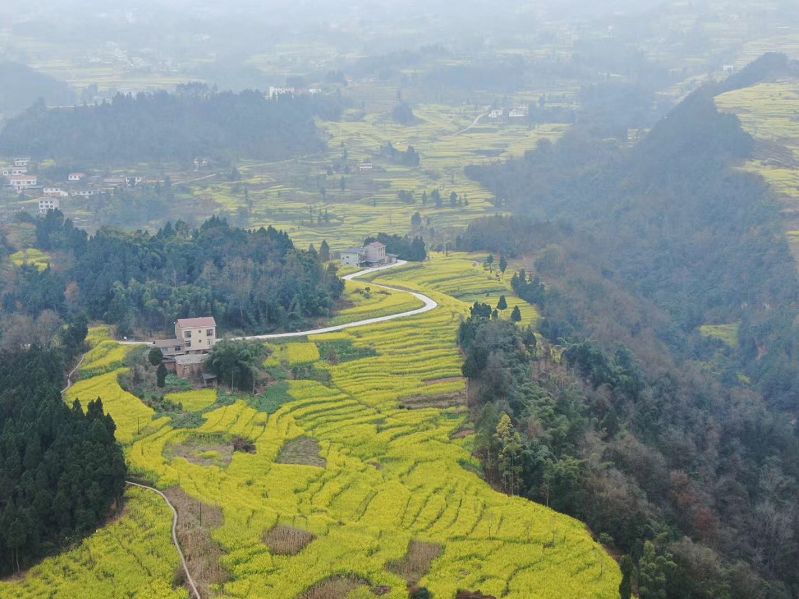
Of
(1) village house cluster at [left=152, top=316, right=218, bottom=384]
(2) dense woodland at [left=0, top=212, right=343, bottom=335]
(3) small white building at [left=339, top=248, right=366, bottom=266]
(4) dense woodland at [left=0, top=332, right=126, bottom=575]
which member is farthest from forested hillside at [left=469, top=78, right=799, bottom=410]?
(4) dense woodland at [left=0, top=332, right=126, bottom=575]

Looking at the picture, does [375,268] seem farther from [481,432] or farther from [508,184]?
[508,184]

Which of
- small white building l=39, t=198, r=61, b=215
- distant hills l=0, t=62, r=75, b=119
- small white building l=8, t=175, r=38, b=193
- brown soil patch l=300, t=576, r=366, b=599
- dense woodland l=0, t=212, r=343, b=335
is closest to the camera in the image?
brown soil patch l=300, t=576, r=366, b=599

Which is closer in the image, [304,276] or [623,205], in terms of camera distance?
[304,276]

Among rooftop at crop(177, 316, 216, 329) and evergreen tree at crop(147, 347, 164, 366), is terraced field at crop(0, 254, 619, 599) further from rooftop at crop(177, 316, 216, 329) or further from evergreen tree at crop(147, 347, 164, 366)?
rooftop at crop(177, 316, 216, 329)

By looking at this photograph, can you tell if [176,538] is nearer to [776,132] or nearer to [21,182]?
[21,182]

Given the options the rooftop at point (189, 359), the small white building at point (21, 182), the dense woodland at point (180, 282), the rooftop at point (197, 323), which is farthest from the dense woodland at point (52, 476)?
the small white building at point (21, 182)

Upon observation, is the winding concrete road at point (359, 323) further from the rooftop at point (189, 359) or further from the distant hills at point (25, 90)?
the distant hills at point (25, 90)

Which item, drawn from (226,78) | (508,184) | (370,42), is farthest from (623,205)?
(370,42)
